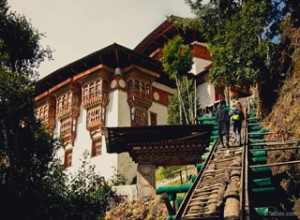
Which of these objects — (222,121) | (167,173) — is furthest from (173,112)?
(222,121)

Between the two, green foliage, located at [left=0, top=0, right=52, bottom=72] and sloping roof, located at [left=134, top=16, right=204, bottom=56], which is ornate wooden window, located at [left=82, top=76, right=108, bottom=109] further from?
green foliage, located at [left=0, top=0, right=52, bottom=72]

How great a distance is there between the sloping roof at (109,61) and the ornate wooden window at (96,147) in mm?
6086

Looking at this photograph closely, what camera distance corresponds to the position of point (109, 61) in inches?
1321

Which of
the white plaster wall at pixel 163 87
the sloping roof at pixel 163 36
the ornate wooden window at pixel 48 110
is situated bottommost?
the ornate wooden window at pixel 48 110

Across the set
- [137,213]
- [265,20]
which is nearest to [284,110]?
[265,20]

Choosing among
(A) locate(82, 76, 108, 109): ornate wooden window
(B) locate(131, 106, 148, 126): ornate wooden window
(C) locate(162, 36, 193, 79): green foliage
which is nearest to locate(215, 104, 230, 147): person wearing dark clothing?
(C) locate(162, 36, 193, 79): green foliage

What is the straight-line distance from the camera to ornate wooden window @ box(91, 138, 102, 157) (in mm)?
32312

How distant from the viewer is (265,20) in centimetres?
1994

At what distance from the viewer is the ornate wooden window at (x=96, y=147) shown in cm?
3231

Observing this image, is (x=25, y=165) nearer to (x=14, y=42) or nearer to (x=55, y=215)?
(x=55, y=215)

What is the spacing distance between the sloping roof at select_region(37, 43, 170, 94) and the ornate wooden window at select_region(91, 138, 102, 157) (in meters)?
6.09

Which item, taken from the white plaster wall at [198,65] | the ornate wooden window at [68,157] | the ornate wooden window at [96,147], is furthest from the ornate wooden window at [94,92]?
the white plaster wall at [198,65]

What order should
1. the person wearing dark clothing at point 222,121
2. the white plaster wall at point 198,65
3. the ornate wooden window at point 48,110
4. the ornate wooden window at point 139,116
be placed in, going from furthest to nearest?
1. the white plaster wall at point 198,65
2. the ornate wooden window at point 48,110
3. the ornate wooden window at point 139,116
4. the person wearing dark clothing at point 222,121

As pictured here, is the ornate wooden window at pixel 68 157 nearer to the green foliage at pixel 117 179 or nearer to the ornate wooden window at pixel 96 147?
the ornate wooden window at pixel 96 147
